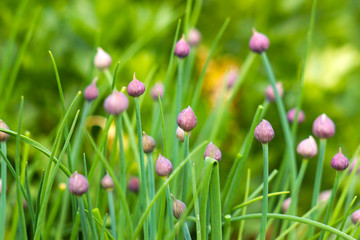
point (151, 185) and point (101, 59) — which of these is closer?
point (151, 185)

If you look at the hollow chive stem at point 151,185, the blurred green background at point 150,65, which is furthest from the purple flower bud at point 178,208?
the blurred green background at point 150,65

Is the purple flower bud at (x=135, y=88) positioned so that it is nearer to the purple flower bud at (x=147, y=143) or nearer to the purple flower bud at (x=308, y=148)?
the purple flower bud at (x=147, y=143)

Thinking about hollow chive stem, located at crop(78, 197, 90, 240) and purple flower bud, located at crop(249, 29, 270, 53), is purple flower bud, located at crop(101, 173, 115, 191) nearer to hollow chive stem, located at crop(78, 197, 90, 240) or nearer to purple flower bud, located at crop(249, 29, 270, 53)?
hollow chive stem, located at crop(78, 197, 90, 240)

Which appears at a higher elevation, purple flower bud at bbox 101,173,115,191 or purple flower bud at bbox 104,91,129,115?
purple flower bud at bbox 104,91,129,115

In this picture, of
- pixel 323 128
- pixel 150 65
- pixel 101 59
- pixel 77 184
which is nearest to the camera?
pixel 77 184

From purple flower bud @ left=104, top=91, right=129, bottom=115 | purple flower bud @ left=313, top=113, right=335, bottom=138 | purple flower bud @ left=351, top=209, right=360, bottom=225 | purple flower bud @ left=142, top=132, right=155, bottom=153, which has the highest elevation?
purple flower bud @ left=104, top=91, right=129, bottom=115

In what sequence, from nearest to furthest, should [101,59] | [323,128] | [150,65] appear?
1. [323,128]
2. [101,59]
3. [150,65]

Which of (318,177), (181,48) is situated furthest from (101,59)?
(318,177)

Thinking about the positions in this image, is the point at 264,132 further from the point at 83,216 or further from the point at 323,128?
the point at 83,216

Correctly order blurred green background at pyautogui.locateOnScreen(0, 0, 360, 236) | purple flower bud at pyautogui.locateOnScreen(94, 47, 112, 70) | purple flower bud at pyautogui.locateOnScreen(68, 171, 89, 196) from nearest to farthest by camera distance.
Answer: purple flower bud at pyautogui.locateOnScreen(68, 171, 89, 196)
purple flower bud at pyautogui.locateOnScreen(94, 47, 112, 70)
blurred green background at pyautogui.locateOnScreen(0, 0, 360, 236)

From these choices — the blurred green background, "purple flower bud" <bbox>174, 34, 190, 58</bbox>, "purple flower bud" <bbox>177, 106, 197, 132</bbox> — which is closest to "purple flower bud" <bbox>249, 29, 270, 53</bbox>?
"purple flower bud" <bbox>174, 34, 190, 58</bbox>

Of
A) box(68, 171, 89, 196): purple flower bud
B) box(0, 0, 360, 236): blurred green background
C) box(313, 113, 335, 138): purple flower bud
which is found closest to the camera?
box(68, 171, 89, 196): purple flower bud
